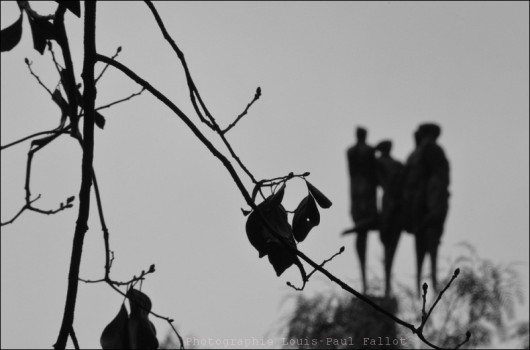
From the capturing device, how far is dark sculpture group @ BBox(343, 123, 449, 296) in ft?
38.5

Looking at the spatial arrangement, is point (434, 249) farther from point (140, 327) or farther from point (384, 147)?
point (140, 327)

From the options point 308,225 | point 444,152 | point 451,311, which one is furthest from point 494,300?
point 308,225

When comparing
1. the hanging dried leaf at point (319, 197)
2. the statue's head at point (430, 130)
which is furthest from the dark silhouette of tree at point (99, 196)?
the statue's head at point (430, 130)

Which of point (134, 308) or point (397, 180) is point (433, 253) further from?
point (134, 308)

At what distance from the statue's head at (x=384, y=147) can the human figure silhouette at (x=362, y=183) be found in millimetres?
78

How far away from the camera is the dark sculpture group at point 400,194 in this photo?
11.7 m

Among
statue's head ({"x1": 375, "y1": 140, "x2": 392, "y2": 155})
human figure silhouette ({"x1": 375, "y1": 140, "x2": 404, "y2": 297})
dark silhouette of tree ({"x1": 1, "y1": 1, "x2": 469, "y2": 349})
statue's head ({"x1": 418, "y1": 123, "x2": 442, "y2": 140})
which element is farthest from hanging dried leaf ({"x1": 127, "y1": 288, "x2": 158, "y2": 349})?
statue's head ({"x1": 375, "y1": 140, "x2": 392, "y2": 155})

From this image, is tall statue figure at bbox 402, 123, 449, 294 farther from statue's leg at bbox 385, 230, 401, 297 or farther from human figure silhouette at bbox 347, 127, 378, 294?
human figure silhouette at bbox 347, 127, 378, 294

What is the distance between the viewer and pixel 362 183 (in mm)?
12547

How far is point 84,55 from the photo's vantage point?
2.16 m

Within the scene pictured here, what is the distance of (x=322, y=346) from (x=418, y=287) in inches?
72.1

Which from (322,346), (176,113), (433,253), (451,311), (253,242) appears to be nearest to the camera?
(176,113)

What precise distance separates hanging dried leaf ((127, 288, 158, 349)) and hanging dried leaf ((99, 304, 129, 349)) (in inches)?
0.5

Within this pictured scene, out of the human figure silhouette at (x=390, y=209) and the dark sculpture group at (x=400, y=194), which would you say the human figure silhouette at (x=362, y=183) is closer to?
the dark sculpture group at (x=400, y=194)
